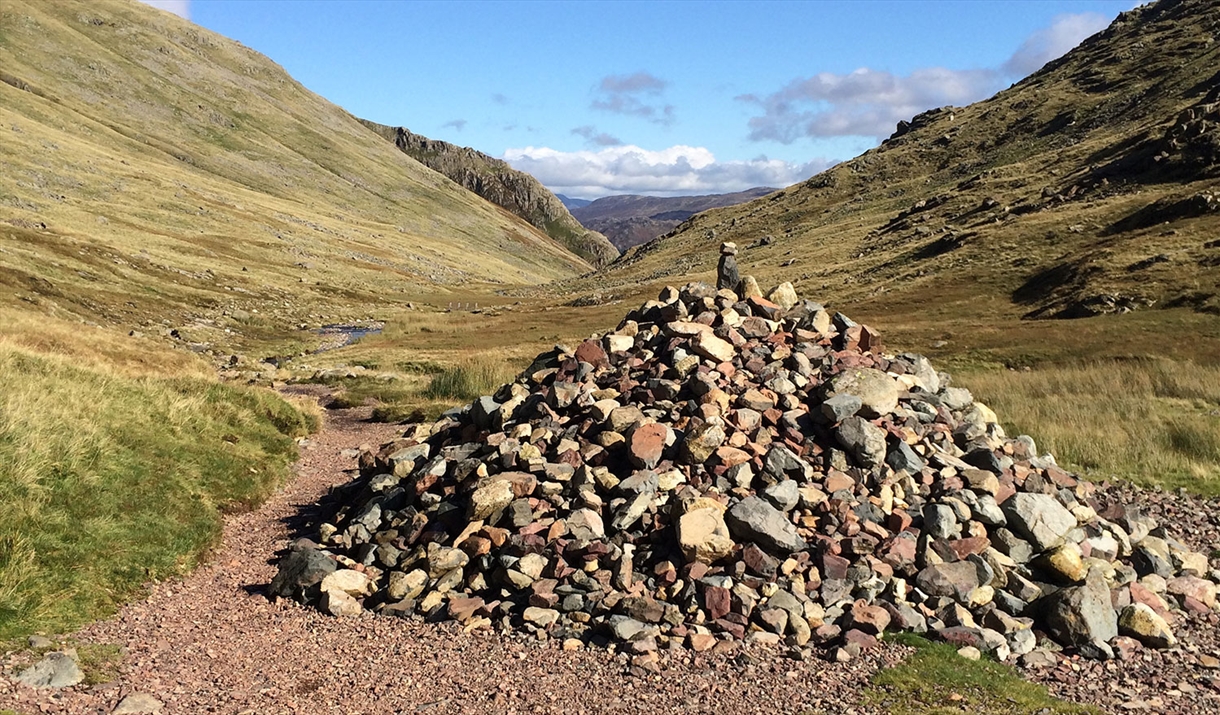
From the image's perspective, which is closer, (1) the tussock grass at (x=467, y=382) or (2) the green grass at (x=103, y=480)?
(2) the green grass at (x=103, y=480)

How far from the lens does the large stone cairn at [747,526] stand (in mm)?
11367

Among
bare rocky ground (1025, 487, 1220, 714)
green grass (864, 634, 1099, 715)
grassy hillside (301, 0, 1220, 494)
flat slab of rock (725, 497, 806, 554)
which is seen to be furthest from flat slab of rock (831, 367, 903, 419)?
grassy hillside (301, 0, 1220, 494)

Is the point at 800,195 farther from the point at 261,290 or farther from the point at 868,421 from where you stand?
the point at 868,421

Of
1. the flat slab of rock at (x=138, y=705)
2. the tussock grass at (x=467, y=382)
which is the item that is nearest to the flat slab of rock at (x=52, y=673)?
the flat slab of rock at (x=138, y=705)

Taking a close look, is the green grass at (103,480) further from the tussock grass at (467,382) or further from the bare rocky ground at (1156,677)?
the bare rocky ground at (1156,677)

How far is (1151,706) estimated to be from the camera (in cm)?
948

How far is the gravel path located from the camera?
9344 mm

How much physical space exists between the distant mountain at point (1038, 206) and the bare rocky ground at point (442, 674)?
37936 mm

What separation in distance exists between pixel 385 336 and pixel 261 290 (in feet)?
82.0

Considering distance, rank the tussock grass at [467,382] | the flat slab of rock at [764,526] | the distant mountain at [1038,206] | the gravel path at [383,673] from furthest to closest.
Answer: the distant mountain at [1038,206], the tussock grass at [467,382], the flat slab of rock at [764,526], the gravel path at [383,673]

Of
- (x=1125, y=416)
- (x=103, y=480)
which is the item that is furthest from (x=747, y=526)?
A: (x=1125, y=416)

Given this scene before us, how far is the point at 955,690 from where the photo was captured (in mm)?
9562

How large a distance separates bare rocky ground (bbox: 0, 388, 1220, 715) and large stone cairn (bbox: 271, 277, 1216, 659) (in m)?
0.50

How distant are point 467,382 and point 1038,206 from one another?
3279 inches
